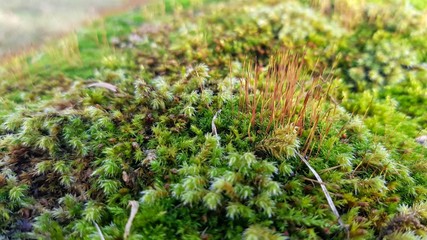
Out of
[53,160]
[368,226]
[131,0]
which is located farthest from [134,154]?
[131,0]

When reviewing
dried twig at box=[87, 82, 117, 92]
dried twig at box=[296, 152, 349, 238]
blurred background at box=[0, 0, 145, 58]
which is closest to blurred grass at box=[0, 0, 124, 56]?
blurred background at box=[0, 0, 145, 58]

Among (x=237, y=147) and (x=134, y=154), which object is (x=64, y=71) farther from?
(x=237, y=147)

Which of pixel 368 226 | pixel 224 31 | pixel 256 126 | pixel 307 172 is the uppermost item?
pixel 224 31

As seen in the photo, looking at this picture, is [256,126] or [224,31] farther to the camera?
[224,31]

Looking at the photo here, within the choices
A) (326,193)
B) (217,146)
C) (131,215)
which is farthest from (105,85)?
(326,193)

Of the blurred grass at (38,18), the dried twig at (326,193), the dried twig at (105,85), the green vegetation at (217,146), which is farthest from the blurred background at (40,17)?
the dried twig at (326,193)

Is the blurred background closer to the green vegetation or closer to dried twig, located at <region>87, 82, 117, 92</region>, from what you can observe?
the green vegetation

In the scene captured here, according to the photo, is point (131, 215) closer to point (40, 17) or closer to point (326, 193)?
point (326, 193)
